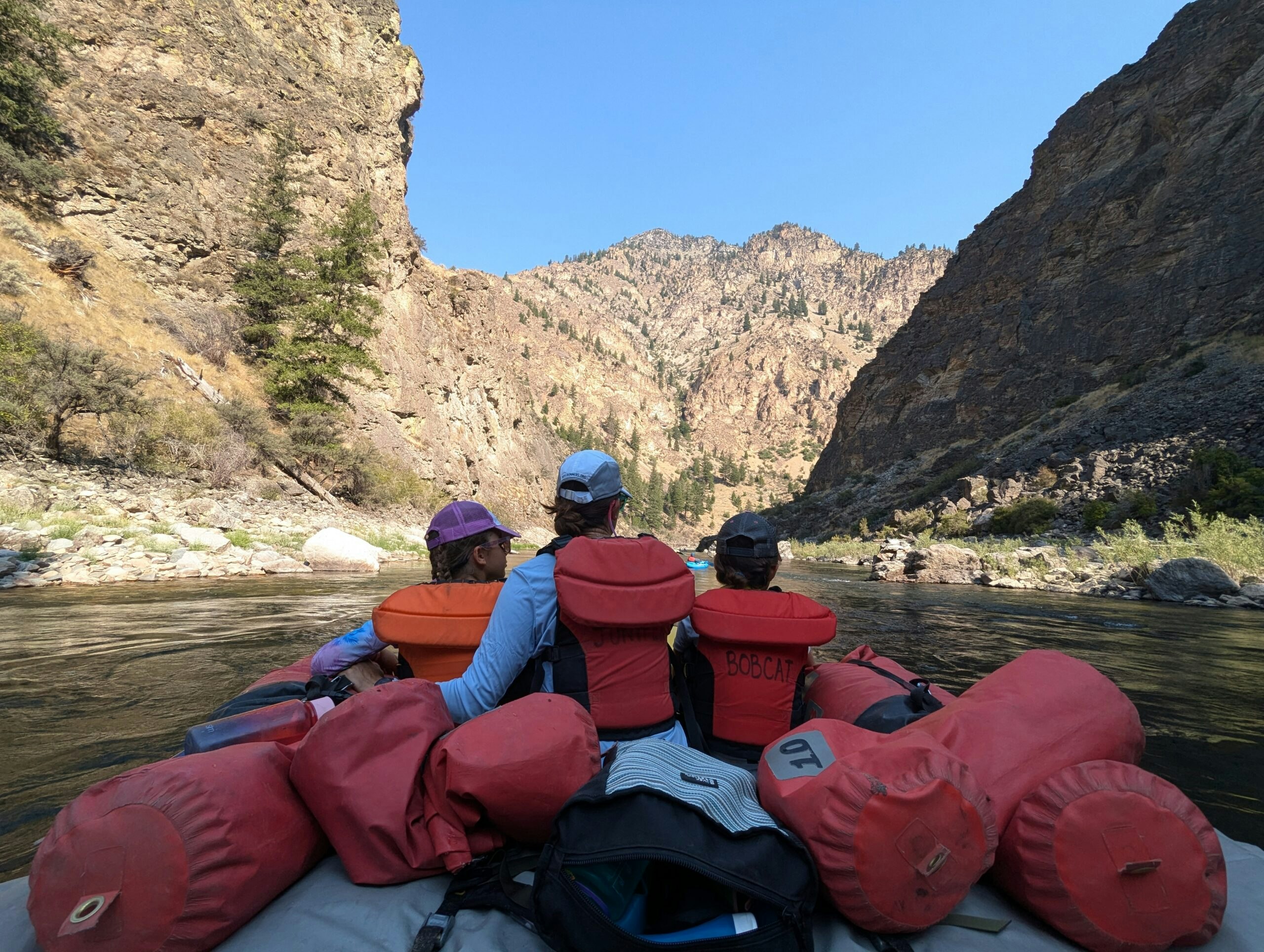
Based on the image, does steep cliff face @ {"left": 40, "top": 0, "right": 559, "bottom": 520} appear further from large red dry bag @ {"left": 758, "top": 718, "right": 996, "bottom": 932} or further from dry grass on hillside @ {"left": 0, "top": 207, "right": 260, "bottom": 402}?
large red dry bag @ {"left": 758, "top": 718, "right": 996, "bottom": 932}

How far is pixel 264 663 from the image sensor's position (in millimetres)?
4883

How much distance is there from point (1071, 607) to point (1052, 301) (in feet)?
99.1

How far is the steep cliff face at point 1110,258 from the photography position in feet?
76.1

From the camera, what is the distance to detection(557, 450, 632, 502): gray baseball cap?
2.31 metres

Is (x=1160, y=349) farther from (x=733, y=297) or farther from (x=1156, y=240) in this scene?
(x=733, y=297)

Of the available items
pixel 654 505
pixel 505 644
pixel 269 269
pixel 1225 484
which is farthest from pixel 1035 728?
pixel 654 505

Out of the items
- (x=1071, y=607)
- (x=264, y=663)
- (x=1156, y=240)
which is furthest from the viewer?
(x=1156, y=240)

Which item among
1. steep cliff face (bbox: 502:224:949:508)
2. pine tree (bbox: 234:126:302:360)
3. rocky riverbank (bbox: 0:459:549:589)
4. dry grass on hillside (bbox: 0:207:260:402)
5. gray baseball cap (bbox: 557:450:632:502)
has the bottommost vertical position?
rocky riverbank (bbox: 0:459:549:589)

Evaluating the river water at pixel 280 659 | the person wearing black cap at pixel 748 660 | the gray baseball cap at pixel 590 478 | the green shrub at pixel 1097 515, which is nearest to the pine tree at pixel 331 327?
the river water at pixel 280 659

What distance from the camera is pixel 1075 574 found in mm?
12117

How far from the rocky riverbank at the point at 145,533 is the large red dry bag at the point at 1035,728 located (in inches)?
418

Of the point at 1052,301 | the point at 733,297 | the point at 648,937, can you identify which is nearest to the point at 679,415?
the point at 733,297

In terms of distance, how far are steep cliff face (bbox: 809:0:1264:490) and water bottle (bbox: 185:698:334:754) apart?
77.8 ft

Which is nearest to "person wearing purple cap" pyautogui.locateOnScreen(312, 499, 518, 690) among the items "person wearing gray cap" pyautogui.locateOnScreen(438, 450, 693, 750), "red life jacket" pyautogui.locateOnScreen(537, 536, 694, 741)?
"person wearing gray cap" pyautogui.locateOnScreen(438, 450, 693, 750)
